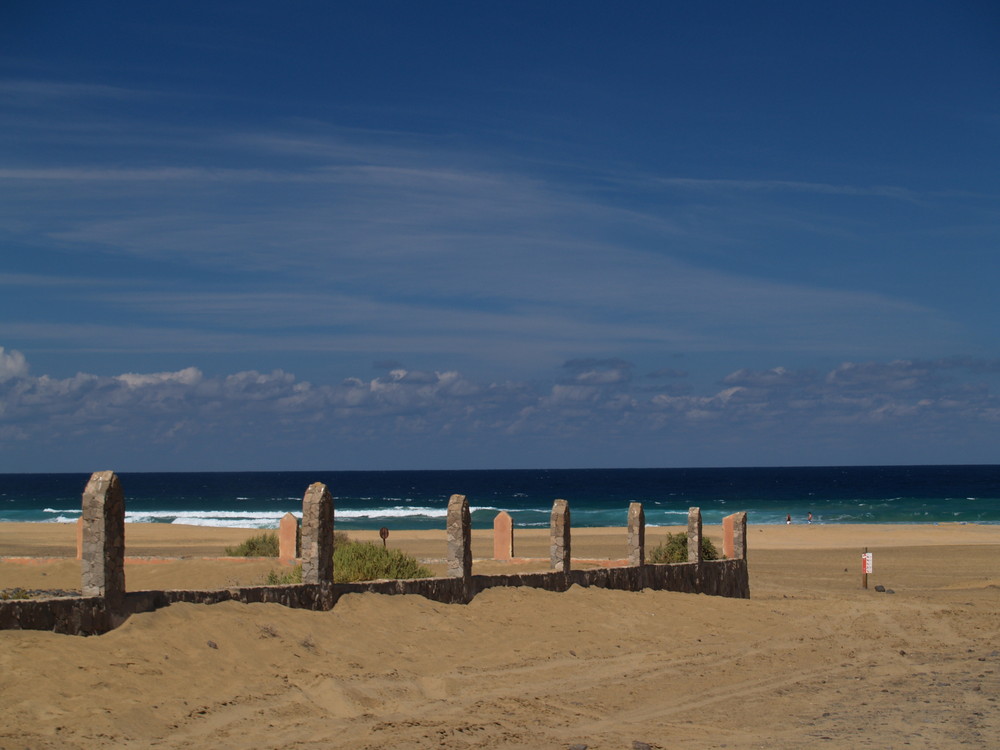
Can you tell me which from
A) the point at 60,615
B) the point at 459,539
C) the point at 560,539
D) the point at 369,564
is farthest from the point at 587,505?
the point at 60,615

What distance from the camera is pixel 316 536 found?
13.8 metres

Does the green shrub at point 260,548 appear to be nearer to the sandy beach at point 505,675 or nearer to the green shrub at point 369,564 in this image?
the sandy beach at point 505,675

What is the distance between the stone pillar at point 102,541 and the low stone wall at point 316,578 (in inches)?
0.4

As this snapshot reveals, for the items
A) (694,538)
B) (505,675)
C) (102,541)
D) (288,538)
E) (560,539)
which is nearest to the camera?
(102,541)

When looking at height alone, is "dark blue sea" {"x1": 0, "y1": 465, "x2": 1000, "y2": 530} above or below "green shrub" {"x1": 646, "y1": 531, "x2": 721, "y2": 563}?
below

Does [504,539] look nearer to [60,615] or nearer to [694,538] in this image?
[694,538]

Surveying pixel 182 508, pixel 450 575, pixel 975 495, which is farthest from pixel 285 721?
pixel 975 495

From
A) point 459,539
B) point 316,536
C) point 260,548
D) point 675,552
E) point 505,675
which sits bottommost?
point 505,675

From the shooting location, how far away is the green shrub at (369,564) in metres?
16.4

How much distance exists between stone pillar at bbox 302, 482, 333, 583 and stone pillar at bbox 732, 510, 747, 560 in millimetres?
12230

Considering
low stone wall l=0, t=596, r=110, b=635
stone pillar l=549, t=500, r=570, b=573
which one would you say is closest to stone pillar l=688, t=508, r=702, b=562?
stone pillar l=549, t=500, r=570, b=573

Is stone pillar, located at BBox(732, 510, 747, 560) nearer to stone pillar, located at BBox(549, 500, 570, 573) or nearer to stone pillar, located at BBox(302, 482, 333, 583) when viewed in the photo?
stone pillar, located at BBox(549, 500, 570, 573)

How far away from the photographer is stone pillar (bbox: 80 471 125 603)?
11016 mm

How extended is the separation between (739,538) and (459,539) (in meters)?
9.96
